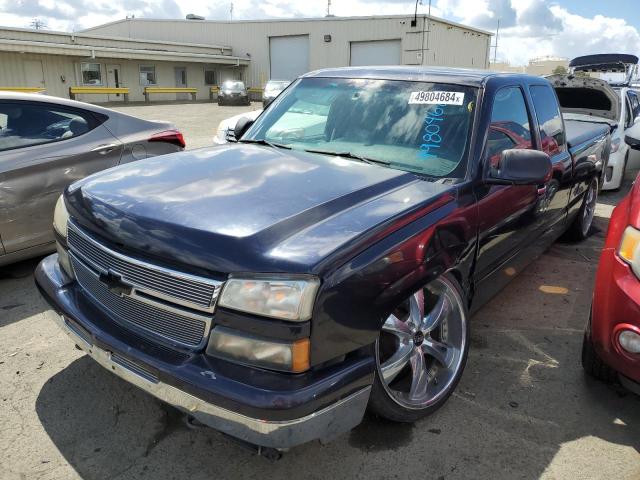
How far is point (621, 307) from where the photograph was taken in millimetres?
2529

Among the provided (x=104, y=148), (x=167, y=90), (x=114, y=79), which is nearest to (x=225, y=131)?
(x=104, y=148)

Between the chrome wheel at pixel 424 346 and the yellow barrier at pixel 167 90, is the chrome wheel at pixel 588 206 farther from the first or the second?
the yellow barrier at pixel 167 90

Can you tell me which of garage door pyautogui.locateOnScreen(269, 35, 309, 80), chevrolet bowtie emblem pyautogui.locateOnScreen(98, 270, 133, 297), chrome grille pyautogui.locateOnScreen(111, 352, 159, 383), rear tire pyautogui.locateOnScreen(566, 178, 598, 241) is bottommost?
rear tire pyautogui.locateOnScreen(566, 178, 598, 241)

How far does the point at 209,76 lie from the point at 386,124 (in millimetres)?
→ 39690

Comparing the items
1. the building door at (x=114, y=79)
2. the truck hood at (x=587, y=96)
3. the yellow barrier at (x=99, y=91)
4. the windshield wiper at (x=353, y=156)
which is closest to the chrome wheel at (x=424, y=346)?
the windshield wiper at (x=353, y=156)

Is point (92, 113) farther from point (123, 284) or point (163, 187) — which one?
point (123, 284)

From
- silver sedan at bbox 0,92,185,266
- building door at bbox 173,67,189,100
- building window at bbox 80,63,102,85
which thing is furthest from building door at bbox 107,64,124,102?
silver sedan at bbox 0,92,185,266

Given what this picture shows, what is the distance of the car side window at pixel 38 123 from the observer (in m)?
4.27

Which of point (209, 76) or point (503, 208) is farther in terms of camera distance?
point (209, 76)

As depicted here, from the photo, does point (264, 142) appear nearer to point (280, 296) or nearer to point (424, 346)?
point (424, 346)

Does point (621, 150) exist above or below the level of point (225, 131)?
below

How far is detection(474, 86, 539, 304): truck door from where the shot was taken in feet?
9.96

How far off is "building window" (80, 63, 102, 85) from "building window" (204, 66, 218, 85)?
8913mm

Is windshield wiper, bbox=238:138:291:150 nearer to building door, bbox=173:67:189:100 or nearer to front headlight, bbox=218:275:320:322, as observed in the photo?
front headlight, bbox=218:275:320:322
